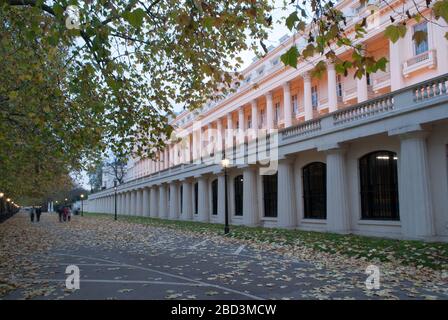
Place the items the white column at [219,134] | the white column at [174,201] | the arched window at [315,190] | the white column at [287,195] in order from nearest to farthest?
the arched window at [315,190] < the white column at [287,195] < the white column at [174,201] < the white column at [219,134]

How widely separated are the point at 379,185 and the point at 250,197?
1135cm

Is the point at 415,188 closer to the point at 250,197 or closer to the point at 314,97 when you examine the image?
the point at 250,197

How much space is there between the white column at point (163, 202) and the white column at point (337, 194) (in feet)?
109

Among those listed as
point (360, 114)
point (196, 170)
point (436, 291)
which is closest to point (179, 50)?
point (436, 291)

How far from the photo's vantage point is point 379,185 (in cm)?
1884

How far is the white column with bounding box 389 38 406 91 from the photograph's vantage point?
3022cm

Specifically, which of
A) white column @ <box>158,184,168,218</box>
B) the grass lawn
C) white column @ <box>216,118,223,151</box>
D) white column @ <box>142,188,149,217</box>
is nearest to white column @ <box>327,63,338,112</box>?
the grass lawn

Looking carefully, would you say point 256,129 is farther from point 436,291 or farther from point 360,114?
point 436,291

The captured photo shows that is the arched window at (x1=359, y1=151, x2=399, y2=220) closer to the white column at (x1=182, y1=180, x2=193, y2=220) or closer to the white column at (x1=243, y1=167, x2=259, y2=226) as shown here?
the white column at (x1=243, y1=167, x2=259, y2=226)

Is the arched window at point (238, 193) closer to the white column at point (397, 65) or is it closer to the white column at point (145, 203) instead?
the white column at point (397, 65)

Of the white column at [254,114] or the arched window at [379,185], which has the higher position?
the white column at [254,114]

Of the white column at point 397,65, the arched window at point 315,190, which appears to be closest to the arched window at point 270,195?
the arched window at point 315,190

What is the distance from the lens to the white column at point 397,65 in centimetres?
3022

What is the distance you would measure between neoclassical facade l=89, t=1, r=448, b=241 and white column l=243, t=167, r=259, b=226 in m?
0.07
